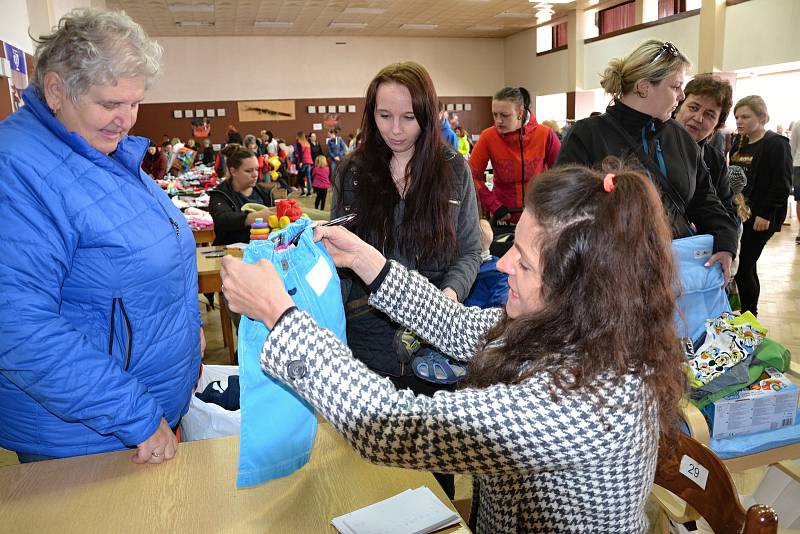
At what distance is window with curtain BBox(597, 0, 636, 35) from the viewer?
1405 centimetres

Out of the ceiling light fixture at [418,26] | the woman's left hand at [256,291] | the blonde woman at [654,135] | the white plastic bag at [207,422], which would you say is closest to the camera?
the woman's left hand at [256,291]

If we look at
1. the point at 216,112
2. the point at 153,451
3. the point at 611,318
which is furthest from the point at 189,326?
the point at 216,112

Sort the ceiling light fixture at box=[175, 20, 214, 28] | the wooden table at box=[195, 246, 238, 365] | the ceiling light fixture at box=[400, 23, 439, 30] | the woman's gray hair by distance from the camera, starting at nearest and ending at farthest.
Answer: the woman's gray hair < the wooden table at box=[195, 246, 238, 365] < the ceiling light fixture at box=[175, 20, 214, 28] < the ceiling light fixture at box=[400, 23, 439, 30]

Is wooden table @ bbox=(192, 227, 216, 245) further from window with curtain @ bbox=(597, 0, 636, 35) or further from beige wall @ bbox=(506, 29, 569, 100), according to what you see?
beige wall @ bbox=(506, 29, 569, 100)

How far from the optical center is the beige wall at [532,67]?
16469 mm

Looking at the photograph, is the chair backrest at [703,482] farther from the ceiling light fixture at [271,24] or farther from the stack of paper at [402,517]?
the ceiling light fixture at [271,24]

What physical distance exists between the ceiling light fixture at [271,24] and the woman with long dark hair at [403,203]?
1460cm

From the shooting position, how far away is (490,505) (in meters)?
1.22

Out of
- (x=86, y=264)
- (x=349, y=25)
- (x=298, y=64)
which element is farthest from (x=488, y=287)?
(x=298, y=64)

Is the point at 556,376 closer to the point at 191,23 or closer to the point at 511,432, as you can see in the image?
the point at 511,432

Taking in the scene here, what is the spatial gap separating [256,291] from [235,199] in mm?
3638

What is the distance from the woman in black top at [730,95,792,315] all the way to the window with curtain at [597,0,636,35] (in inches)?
416

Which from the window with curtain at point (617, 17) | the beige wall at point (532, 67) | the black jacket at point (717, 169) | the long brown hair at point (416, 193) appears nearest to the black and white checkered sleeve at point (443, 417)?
the long brown hair at point (416, 193)

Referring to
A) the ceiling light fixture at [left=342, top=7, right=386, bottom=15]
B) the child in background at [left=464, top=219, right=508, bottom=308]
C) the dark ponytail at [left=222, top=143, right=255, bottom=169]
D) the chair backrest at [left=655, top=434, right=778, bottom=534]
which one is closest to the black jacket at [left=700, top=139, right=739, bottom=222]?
the child in background at [left=464, top=219, right=508, bottom=308]
